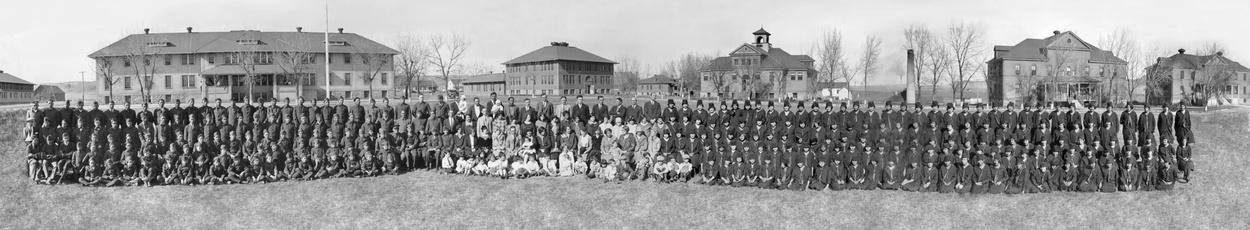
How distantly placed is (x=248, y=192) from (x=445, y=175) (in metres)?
4.16

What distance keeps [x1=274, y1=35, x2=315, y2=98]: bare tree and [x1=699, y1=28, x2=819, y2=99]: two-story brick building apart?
1242 inches

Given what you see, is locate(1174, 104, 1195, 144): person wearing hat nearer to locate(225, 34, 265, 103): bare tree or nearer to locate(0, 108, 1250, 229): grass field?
locate(0, 108, 1250, 229): grass field

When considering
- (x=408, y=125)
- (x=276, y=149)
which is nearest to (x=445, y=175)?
(x=408, y=125)

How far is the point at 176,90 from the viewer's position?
5731cm

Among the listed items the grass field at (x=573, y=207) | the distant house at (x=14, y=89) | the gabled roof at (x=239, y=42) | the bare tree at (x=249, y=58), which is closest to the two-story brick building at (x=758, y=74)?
the gabled roof at (x=239, y=42)

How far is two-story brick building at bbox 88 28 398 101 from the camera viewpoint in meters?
54.7

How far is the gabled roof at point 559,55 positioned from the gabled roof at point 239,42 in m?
24.4

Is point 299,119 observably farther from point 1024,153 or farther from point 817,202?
point 1024,153

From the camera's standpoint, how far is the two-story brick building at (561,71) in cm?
8175

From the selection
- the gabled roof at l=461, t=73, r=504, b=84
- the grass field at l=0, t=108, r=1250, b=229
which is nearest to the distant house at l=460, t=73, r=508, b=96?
the gabled roof at l=461, t=73, r=504, b=84

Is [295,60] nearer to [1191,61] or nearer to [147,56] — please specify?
[147,56]

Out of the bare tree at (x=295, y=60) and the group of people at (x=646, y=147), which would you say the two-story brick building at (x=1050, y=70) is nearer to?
the group of people at (x=646, y=147)

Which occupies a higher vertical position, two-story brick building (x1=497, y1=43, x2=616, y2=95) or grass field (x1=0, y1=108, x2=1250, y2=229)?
two-story brick building (x1=497, y1=43, x2=616, y2=95)

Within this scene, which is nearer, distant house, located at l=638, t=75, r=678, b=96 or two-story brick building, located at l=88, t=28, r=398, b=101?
two-story brick building, located at l=88, t=28, r=398, b=101
